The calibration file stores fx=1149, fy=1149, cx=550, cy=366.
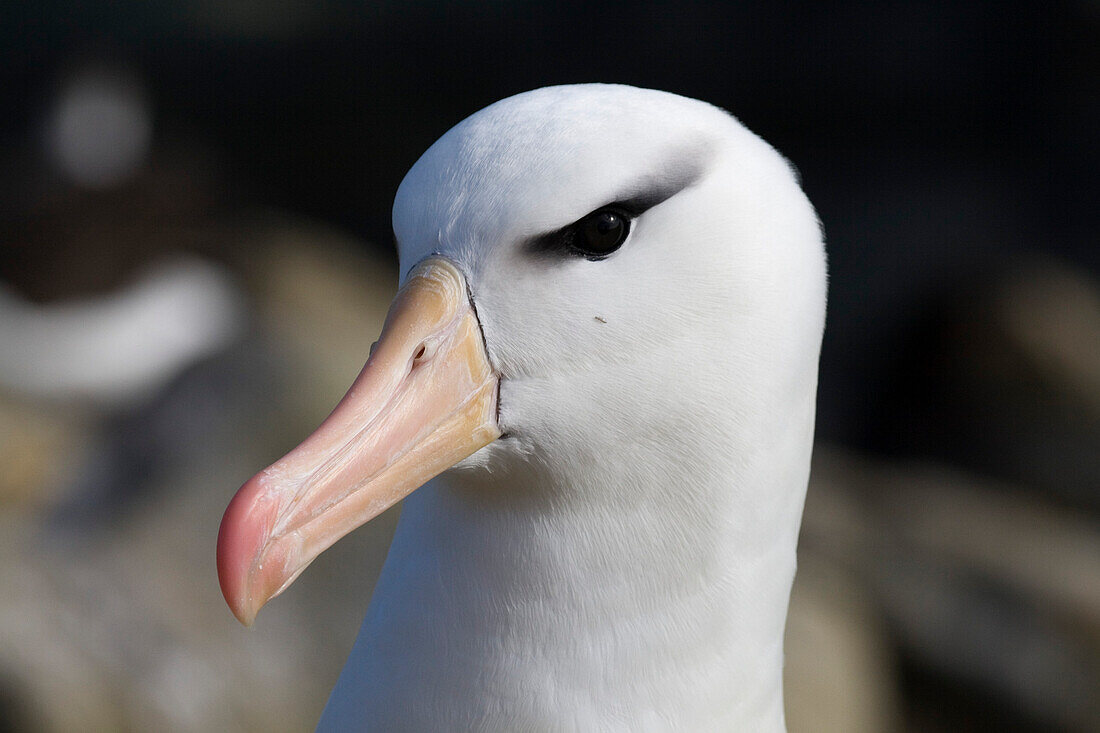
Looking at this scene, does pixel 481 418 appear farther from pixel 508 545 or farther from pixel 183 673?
pixel 183 673

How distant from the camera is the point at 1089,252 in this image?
5953 mm

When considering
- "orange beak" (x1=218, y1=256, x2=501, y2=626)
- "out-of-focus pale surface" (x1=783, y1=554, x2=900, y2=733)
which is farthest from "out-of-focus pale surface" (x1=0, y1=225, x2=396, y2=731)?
"orange beak" (x1=218, y1=256, x2=501, y2=626)

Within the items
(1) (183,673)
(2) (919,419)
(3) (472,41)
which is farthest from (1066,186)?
(1) (183,673)

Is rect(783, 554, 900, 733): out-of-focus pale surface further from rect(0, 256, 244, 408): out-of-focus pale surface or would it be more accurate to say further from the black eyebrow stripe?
rect(0, 256, 244, 408): out-of-focus pale surface

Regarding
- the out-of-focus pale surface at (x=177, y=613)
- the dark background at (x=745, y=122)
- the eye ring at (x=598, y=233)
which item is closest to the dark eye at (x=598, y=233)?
the eye ring at (x=598, y=233)

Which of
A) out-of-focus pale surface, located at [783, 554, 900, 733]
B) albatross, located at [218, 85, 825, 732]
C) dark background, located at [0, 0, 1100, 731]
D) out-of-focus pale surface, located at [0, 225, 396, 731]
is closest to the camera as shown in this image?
albatross, located at [218, 85, 825, 732]

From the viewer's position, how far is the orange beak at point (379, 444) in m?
1.18

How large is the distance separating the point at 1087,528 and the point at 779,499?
341cm

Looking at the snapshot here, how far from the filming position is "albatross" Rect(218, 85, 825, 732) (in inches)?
51.5

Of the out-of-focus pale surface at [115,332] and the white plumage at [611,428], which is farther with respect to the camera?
the out-of-focus pale surface at [115,332]

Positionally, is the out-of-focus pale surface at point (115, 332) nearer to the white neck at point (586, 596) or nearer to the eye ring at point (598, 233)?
the white neck at point (586, 596)

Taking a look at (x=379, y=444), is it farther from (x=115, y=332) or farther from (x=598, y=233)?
(x=115, y=332)

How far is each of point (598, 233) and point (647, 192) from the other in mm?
76

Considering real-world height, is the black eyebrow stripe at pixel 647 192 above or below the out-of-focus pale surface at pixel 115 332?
above
